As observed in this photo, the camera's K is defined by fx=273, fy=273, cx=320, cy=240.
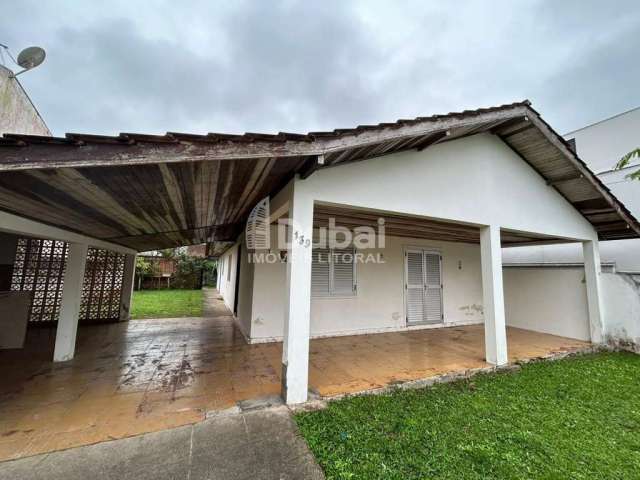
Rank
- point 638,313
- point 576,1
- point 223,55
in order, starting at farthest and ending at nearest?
point 223,55 < point 576,1 < point 638,313

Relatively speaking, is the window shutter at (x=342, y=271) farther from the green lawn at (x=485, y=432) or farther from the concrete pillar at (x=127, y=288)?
the concrete pillar at (x=127, y=288)

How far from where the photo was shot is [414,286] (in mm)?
8281

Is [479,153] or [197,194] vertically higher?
[479,153]

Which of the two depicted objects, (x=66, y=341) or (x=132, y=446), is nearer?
(x=132, y=446)

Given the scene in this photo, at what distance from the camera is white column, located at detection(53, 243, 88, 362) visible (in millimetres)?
5270

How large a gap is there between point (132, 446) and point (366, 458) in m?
2.24

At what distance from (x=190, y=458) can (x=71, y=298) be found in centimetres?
491

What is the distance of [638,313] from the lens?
6520mm

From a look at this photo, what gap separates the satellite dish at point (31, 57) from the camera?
4.77 m

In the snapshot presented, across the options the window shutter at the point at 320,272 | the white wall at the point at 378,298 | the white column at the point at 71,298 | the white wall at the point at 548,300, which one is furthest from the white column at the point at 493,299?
the white column at the point at 71,298

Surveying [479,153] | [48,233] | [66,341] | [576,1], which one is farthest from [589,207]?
[66,341]

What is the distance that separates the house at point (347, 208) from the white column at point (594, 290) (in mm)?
29

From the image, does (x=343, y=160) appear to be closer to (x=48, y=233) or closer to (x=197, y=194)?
(x=197, y=194)

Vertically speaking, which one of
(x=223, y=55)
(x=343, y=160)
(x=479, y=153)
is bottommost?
(x=343, y=160)
